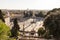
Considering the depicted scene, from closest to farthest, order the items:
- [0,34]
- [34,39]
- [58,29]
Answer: [0,34]
[58,29]
[34,39]

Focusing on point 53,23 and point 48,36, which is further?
point 48,36

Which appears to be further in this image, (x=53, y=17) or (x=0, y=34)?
(x=53, y=17)

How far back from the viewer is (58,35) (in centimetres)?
1869

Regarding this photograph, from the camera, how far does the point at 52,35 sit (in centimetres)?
2002

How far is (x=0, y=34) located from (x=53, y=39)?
12.2 meters

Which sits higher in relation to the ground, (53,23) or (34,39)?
(53,23)

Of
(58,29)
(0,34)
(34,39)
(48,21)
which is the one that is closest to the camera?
(0,34)

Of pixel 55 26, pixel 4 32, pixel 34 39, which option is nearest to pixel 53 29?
pixel 55 26

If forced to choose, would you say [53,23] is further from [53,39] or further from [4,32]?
[4,32]

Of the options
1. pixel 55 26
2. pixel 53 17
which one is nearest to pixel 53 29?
pixel 55 26

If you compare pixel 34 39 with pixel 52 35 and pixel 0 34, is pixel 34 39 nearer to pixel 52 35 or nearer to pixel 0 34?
pixel 52 35

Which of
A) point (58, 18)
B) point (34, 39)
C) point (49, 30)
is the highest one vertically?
point (58, 18)

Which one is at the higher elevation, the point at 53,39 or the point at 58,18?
the point at 58,18

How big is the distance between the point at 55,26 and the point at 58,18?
3.71ft
